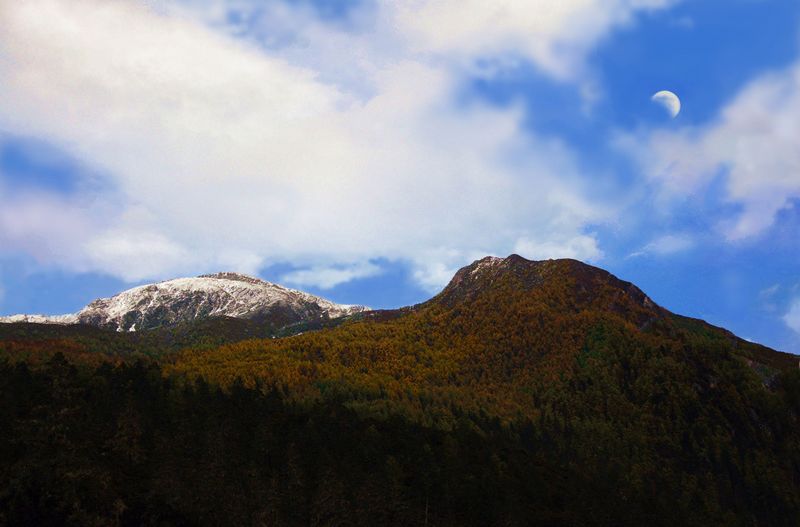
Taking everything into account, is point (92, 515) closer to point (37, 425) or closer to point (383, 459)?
point (37, 425)

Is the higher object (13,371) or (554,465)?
(13,371)

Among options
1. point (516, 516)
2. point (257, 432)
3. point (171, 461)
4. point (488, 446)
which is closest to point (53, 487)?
point (171, 461)

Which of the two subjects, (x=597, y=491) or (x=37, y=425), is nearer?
(x=37, y=425)

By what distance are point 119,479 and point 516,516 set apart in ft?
266

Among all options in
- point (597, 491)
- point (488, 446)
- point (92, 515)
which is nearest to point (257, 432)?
point (92, 515)

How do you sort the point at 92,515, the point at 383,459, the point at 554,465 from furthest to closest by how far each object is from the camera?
the point at 554,465
the point at 383,459
the point at 92,515

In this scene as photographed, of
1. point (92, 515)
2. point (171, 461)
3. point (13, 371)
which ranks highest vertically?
point (13, 371)

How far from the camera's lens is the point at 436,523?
108125 mm

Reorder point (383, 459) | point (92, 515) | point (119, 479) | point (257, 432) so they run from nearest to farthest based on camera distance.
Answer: point (92, 515), point (119, 479), point (257, 432), point (383, 459)

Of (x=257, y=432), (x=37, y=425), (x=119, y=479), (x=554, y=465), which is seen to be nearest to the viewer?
(x=119, y=479)

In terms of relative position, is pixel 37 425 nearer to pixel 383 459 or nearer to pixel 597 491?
pixel 383 459

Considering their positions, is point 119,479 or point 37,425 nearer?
point 119,479

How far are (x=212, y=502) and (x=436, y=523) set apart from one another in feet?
150

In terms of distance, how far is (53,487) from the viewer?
88.4 metres
